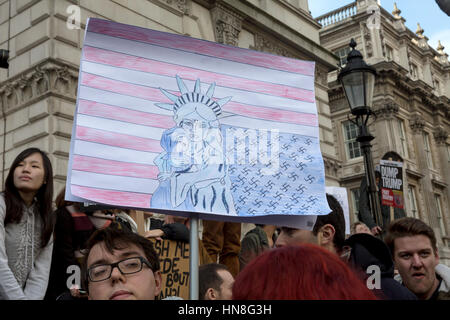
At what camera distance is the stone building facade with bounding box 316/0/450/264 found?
107 ft

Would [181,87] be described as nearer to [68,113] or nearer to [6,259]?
[6,259]

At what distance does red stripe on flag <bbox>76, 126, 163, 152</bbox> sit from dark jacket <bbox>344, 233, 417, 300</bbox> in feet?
4.35

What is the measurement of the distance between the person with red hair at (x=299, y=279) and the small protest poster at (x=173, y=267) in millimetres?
2650

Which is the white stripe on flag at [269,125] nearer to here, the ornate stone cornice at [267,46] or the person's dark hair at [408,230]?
the person's dark hair at [408,230]

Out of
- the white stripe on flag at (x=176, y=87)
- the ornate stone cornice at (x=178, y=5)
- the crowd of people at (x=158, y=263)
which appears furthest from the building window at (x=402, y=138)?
the white stripe on flag at (x=176, y=87)

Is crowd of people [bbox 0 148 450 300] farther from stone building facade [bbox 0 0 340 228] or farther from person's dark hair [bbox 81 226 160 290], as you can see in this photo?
stone building facade [bbox 0 0 340 228]

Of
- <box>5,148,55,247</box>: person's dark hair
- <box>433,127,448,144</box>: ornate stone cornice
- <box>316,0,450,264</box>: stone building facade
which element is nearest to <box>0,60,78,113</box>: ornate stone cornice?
<box>5,148,55,247</box>: person's dark hair

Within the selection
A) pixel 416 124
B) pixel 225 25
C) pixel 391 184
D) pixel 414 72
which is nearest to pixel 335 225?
pixel 391 184

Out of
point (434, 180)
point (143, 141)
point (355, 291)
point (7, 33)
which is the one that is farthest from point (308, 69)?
point (434, 180)

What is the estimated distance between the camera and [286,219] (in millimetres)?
3436

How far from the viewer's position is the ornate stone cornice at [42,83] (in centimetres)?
983

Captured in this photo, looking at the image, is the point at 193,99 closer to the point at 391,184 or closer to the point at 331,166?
the point at 391,184

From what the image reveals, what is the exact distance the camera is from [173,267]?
14.0 feet
